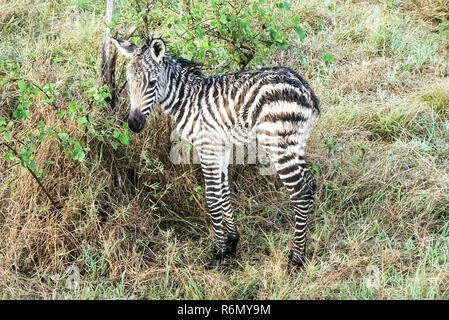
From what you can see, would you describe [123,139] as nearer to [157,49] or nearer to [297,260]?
[157,49]

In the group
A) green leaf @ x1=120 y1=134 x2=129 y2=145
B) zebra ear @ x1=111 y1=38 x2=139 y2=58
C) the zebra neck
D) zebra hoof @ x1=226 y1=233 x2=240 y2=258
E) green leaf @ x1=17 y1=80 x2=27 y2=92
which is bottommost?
zebra hoof @ x1=226 y1=233 x2=240 y2=258

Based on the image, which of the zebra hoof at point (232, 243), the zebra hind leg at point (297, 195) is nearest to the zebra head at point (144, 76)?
the zebra hind leg at point (297, 195)

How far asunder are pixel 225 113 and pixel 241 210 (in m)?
1.27

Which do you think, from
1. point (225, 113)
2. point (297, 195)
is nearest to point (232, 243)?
point (297, 195)

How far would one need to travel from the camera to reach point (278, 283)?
5.39 m

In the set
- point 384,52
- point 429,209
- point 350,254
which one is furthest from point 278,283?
point 384,52

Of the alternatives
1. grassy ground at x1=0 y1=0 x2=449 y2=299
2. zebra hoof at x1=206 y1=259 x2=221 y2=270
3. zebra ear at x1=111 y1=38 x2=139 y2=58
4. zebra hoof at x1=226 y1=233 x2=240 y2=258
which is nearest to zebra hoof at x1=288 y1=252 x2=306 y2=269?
grassy ground at x1=0 y1=0 x2=449 y2=299

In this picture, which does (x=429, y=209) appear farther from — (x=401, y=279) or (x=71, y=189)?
(x=71, y=189)

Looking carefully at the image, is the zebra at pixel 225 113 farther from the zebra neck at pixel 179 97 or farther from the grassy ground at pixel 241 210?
the grassy ground at pixel 241 210

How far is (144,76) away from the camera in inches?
223

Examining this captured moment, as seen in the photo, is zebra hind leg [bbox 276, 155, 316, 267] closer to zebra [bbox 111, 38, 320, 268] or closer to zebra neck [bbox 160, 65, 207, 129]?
zebra [bbox 111, 38, 320, 268]

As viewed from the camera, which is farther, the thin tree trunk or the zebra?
the thin tree trunk

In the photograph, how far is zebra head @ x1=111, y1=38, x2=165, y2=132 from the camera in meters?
5.64

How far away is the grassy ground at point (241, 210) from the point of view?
550 centimetres
